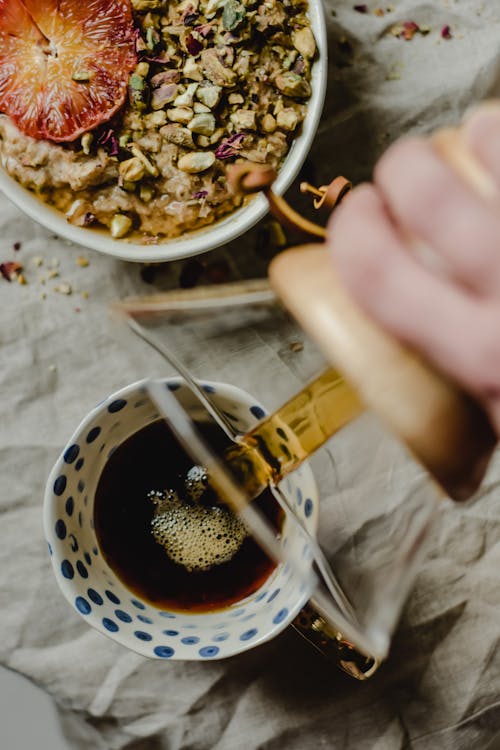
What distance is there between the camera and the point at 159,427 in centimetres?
66

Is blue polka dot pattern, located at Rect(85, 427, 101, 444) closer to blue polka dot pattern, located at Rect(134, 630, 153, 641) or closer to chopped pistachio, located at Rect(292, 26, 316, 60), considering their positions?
blue polka dot pattern, located at Rect(134, 630, 153, 641)

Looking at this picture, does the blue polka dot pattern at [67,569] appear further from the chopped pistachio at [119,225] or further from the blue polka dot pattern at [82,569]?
the chopped pistachio at [119,225]

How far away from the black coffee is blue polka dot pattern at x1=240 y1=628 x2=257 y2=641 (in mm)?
56

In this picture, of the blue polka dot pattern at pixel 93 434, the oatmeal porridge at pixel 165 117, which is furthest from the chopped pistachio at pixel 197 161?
the blue polka dot pattern at pixel 93 434

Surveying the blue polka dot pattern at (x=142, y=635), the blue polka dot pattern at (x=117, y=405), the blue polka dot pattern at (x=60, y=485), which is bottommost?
the blue polka dot pattern at (x=142, y=635)

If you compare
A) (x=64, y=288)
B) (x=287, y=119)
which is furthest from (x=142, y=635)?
(x=287, y=119)

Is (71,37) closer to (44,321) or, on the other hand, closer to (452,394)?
(44,321)

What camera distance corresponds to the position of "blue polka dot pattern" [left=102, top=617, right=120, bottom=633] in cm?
59

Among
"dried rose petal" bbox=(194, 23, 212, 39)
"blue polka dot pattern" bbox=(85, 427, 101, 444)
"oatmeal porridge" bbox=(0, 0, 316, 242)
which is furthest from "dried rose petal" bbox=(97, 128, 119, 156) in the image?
"blue polka dot pattern" bbox=(85, 427, 101, 444)

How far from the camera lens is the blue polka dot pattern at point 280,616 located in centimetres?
58

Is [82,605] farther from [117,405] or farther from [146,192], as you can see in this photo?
[146,192]

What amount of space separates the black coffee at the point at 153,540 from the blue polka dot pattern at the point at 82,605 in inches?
2.2

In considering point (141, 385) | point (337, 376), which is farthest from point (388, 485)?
point (141, 385)

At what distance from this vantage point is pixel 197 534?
67cm
